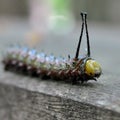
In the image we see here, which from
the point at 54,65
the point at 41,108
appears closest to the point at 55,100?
the point at 41,108

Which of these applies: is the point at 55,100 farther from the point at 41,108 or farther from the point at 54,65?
the point at 54,65

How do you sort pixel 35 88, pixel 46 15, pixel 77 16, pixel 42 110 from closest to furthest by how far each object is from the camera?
pixel 42 110 → pixel 35 88 → pixel 46 15 → pixel 77 16

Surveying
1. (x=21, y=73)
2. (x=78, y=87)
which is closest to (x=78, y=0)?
(x=21, y=73)

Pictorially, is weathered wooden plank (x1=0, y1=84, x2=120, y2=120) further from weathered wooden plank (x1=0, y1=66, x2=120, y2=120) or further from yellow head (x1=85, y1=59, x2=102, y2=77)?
yellow head (x1=85, y1=59, x2=102, y2=77)

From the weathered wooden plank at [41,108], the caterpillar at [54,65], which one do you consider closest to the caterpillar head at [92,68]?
the caterpillar at [54,65]

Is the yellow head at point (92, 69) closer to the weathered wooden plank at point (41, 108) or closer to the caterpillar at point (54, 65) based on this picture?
the caterpillar at point (54, 65)

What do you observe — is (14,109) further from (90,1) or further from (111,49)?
(90,1)

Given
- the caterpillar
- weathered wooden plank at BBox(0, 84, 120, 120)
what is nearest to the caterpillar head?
the caterpillar
